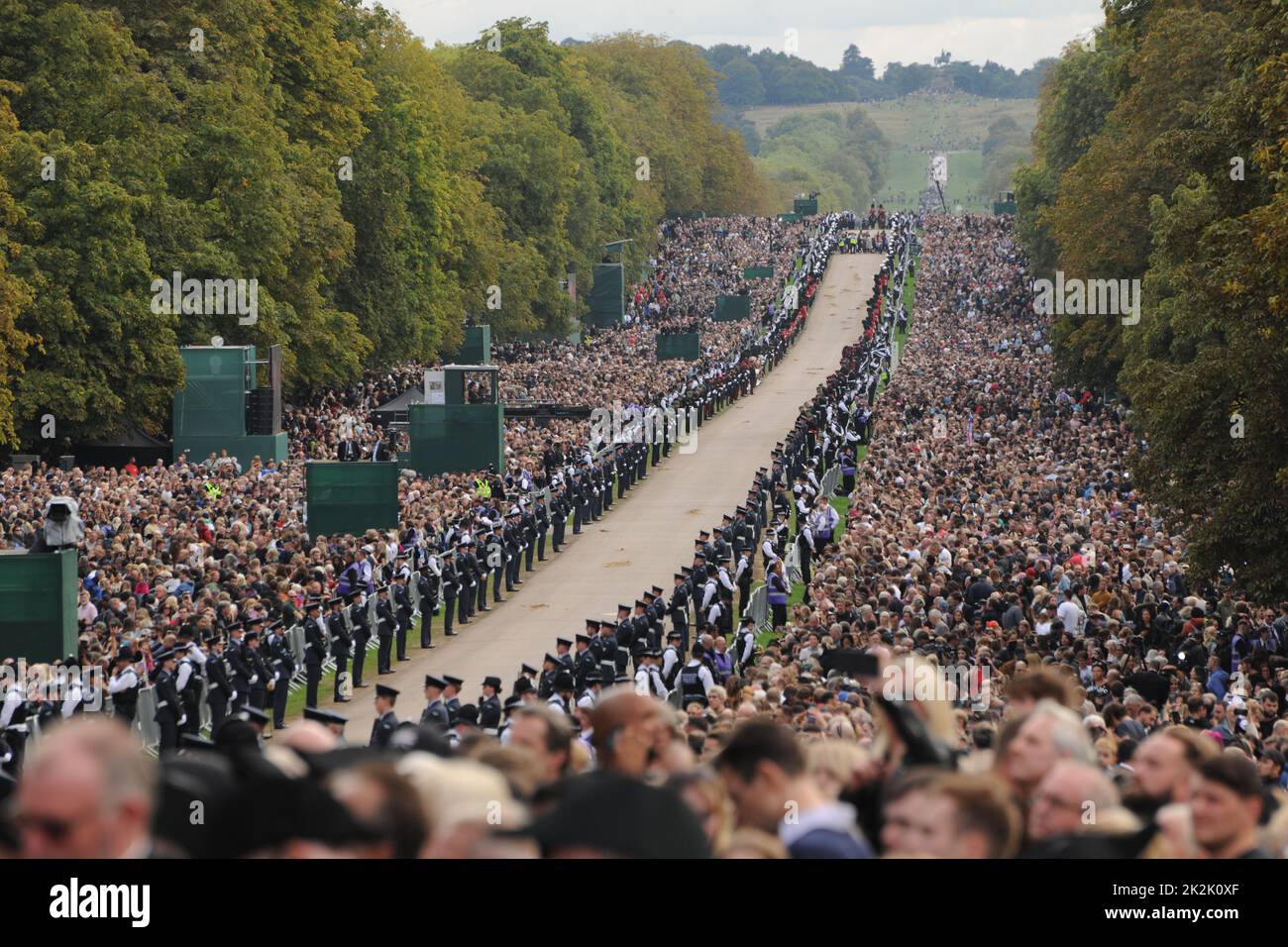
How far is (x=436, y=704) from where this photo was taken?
633 inches

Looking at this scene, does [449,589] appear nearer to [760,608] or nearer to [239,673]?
[760,608]

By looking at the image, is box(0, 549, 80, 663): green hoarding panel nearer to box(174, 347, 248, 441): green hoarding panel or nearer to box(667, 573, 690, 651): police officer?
box(667, 573, 690, 651): police officer

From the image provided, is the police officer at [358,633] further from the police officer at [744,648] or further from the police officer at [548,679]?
the police officer at [548,679]

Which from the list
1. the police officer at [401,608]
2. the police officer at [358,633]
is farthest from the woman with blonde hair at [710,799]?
the police officer at [401,608]

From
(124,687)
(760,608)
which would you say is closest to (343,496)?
(760,608)

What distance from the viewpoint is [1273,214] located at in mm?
19250

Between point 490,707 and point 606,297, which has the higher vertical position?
point 606,297

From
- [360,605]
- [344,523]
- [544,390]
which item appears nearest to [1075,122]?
[544,390]

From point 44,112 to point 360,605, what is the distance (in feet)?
77.3

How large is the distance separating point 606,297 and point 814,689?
7307 cm

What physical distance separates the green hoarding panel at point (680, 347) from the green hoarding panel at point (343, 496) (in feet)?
128

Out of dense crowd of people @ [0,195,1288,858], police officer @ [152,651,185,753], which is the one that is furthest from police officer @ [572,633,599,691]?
police officer @ [152,651,185,753]
